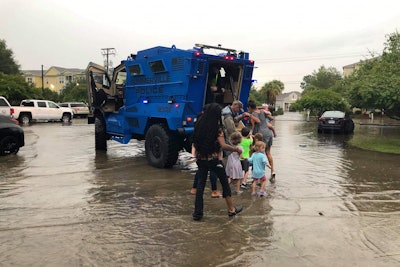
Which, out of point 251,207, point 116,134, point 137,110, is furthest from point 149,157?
point 251,207

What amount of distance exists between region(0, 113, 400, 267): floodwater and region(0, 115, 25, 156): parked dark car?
1.84 metres

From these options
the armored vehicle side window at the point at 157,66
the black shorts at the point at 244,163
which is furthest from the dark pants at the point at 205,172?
the armored vehicle side window at the point at 157,66

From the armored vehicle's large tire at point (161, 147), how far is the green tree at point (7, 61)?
48574 mm

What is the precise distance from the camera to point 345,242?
4648 millimetres

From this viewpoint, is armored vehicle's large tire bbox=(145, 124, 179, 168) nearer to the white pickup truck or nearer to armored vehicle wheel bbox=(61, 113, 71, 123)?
the white pickup truck

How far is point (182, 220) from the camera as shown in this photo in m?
5.41

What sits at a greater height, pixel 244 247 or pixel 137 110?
pixel 137 110

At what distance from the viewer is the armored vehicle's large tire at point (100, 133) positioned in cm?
1216

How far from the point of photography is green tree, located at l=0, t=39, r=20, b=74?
51344mm

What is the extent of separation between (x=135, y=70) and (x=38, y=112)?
21.1 metres

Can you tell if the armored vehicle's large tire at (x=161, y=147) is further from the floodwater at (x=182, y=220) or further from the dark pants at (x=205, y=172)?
the dark pants at (x=205, y=172)

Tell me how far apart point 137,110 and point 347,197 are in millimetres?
5590

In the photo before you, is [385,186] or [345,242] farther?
[385,186]

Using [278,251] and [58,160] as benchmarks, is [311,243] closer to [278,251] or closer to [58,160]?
[278,251]
